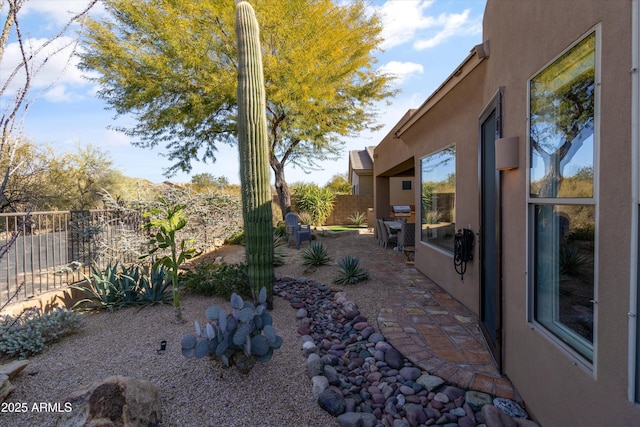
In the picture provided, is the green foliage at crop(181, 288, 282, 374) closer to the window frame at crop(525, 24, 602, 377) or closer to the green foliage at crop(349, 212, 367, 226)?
the window frame at crop(525, 24, 602, 377)

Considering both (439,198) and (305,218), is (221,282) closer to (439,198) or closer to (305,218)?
(439,198)

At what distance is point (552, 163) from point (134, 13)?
38.5 feet

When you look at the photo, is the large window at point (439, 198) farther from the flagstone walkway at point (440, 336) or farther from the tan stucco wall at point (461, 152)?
the flagstone walkway at point (440, 336)

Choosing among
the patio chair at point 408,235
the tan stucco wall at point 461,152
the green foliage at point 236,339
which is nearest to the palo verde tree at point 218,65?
the patio chair at point 408,235

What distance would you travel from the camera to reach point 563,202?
6.86ft

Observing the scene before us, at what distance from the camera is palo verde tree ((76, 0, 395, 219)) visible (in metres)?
9.89

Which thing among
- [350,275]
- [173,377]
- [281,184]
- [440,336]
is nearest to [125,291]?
[173,377]

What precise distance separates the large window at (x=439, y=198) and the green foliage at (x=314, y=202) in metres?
11.1

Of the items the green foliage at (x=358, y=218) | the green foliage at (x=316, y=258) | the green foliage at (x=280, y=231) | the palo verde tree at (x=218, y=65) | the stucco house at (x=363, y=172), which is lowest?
the green foliage at (x=316, y=258)

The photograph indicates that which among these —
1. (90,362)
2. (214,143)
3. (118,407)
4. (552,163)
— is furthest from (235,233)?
(552,163)

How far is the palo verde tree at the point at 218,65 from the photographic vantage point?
32.4 feet

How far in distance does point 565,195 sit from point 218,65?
10.8 m

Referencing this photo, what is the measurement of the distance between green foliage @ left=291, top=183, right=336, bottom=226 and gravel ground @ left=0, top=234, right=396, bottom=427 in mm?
13793

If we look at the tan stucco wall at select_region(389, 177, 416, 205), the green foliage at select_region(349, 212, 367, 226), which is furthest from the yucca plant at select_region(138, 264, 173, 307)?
the green foliage at select_region(349, 212, 367, 226)
